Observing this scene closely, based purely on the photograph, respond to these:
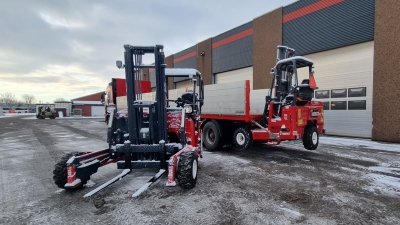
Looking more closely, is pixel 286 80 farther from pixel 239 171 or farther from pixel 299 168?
pixel 239 171

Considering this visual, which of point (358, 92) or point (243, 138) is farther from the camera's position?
point (358, 92)

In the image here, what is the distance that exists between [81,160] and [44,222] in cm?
134

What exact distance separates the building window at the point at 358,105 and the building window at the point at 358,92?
36 centimetres

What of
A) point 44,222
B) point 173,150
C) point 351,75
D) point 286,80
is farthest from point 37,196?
point 351,75

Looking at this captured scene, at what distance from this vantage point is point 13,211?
365 centimetres

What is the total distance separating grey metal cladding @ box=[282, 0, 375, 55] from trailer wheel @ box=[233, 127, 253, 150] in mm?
8795

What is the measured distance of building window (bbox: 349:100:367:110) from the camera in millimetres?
11773

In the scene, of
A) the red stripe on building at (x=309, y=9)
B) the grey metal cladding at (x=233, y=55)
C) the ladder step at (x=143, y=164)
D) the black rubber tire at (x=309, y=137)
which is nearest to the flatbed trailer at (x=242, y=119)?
the black rubber tire at (x=309, y=137)

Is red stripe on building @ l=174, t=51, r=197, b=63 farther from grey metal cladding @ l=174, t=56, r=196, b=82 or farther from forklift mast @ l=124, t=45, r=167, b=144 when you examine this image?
forklift mast @ l=124, t=45, r=167, b=144

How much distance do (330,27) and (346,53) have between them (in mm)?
1764

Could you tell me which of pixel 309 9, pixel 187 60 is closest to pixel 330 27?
pixel 309 9

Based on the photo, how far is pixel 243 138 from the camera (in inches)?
318

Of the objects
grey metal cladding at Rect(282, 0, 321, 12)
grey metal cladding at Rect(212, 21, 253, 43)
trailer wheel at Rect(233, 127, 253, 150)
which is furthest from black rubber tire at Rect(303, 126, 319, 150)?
grey metal cladding at Rect(212, 21, 253, 43)

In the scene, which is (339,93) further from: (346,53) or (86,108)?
(86,108)
